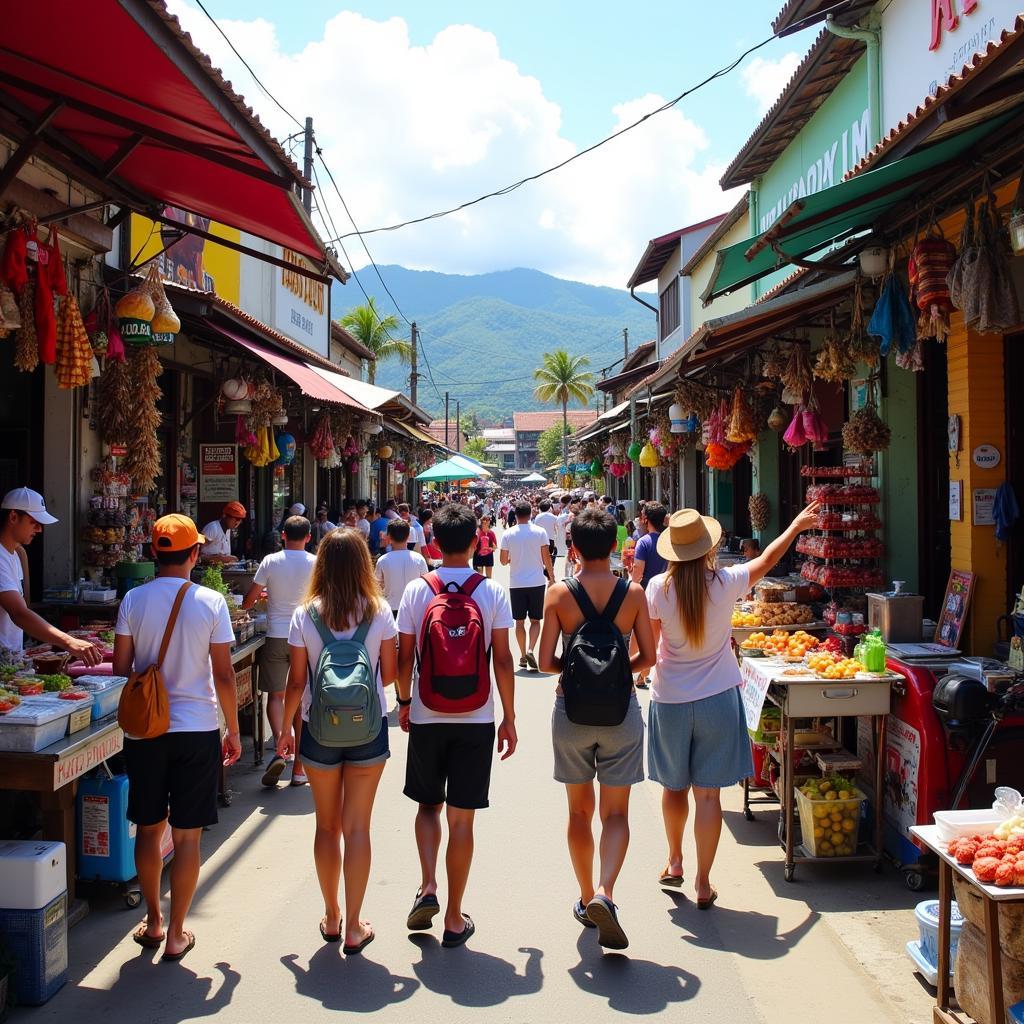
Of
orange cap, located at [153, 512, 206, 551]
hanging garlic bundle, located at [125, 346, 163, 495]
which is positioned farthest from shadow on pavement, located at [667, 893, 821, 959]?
hanging garlic bundle, located at [125, 346, 163, 495]

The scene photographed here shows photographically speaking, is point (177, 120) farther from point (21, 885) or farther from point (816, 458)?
point (816, 458)

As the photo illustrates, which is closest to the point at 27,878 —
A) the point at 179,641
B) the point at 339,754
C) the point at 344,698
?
the point at 179,641

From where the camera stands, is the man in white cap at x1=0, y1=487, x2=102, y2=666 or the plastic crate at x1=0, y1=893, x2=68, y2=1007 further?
the man in white cap at x1=0, y1=487, x2=102, y2=666

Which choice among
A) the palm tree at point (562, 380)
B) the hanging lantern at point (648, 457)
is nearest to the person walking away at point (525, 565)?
the hanging lantern at point (648, 457)

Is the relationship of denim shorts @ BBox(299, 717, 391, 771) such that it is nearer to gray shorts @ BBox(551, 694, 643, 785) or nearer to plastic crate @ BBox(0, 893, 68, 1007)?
gray shorts @ BBox(551, 694, 643, 785)

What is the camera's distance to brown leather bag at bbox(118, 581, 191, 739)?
161 inches

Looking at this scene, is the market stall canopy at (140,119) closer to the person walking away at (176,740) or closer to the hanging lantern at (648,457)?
the person walking away at (176,740)

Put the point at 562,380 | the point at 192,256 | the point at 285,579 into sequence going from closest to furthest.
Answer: the point at 285,579 < the point at 192,256 < the point at 562,380

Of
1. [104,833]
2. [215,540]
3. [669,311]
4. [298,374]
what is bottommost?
[104,833]

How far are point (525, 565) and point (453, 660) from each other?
268 inches

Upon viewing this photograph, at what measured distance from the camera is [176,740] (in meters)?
4.22

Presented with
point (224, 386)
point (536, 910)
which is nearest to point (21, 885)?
point (536, 910)

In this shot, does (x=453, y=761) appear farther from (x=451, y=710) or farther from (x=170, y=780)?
(x=170, y=780)

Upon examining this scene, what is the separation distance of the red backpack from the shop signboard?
610cm
